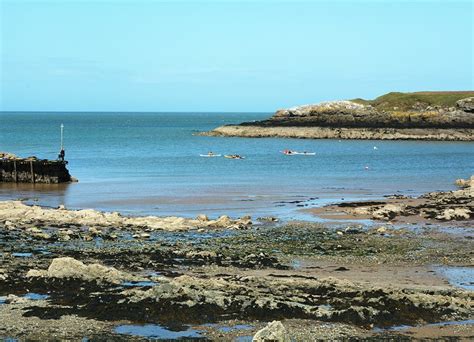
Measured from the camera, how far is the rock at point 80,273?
18.2m

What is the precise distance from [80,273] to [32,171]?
31918 millimetres

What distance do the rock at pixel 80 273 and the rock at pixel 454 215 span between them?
17115 mm

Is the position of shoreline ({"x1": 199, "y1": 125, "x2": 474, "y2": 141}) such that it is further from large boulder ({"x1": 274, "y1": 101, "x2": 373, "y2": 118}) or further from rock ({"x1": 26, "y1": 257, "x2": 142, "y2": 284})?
rock ({"x1": 26, "y1": 257, "x2": 142, "y2": 284})

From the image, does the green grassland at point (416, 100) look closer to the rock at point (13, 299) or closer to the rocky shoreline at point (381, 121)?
the rocky shoreline at point (381, 121)

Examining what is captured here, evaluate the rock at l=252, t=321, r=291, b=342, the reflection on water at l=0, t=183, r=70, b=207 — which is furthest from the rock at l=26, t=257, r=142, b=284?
the reflection on water at l=0, t=183, r=70, b=207

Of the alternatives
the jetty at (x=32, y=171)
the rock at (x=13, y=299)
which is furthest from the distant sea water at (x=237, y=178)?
the rock at (x=13, y=299)

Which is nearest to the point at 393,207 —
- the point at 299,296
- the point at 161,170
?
the point at 299,296

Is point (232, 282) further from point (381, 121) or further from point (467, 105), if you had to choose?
point (381, 121)

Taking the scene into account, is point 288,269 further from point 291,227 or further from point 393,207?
point 393,207

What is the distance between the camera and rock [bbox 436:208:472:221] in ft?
102

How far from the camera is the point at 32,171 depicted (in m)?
48.5

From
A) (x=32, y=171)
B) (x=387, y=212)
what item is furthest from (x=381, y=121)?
(x=387, y=212)

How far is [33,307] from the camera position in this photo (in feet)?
52.0

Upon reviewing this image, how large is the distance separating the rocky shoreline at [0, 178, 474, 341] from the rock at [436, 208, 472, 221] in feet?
8.72
